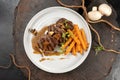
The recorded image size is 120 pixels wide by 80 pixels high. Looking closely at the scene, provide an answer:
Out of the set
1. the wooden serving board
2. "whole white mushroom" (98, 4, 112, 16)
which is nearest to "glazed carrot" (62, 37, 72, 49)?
the wooden serving board

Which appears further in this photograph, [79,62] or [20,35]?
[20,35]

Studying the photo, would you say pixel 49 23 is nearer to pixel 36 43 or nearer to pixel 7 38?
pixel 36 43

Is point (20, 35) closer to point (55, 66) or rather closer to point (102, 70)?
point (55, 66)

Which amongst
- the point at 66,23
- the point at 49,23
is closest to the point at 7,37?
the point at 49,23

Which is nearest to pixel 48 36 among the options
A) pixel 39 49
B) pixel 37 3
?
pixel 39 49

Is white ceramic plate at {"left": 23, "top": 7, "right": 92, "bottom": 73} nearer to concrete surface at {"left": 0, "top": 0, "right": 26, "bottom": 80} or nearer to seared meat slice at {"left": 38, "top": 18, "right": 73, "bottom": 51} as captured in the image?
seared meat slice at {"left": 38, "top": 18, "right": 73, "bottom": 51}

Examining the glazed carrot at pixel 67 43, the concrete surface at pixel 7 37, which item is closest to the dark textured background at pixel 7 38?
the concrete surface at pixel 7 37

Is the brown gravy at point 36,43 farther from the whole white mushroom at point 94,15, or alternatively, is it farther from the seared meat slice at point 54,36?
the whole white mushroom at point 94,15
